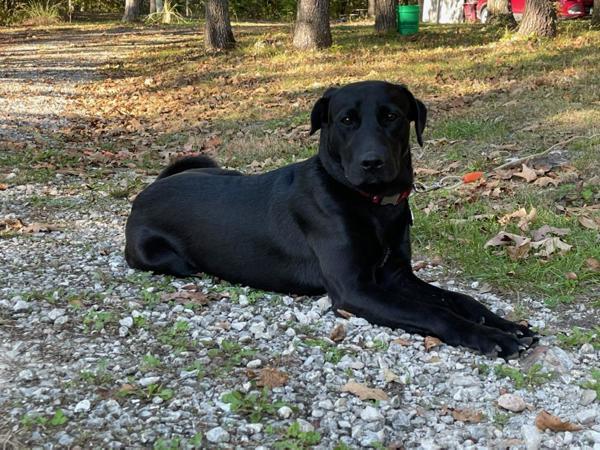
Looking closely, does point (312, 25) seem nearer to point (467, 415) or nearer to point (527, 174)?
point (527, 174)

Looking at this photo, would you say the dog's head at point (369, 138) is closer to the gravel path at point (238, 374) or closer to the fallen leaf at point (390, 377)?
the gravel path at point (238, 374)

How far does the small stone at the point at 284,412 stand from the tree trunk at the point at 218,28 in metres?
16.5

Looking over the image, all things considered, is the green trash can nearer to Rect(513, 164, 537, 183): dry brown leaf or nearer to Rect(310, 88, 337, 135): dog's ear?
Rect(513, 164, 537, 183): dry brown leaf

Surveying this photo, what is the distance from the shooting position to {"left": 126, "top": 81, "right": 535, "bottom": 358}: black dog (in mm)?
3844

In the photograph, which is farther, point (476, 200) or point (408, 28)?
point (408, 28)

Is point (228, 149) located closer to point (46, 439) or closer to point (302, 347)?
point (302, 347)

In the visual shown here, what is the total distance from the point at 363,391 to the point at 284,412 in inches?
15.0

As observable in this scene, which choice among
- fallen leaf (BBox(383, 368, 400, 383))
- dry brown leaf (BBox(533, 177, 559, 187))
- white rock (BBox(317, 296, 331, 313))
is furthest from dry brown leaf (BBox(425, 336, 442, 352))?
dry brown leaf (BBox(533, 177, 559, 187))

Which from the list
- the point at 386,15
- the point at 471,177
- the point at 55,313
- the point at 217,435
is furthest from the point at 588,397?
the point at 386,15

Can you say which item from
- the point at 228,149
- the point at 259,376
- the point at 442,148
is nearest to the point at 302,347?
the point at 259,376

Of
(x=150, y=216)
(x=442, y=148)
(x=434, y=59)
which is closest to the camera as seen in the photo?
(x=150, y=216)

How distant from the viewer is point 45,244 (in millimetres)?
5449

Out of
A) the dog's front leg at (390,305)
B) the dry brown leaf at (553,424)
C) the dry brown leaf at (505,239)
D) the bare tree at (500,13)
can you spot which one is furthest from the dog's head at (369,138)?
the bare tree at (500,13)

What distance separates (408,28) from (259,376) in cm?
1723
